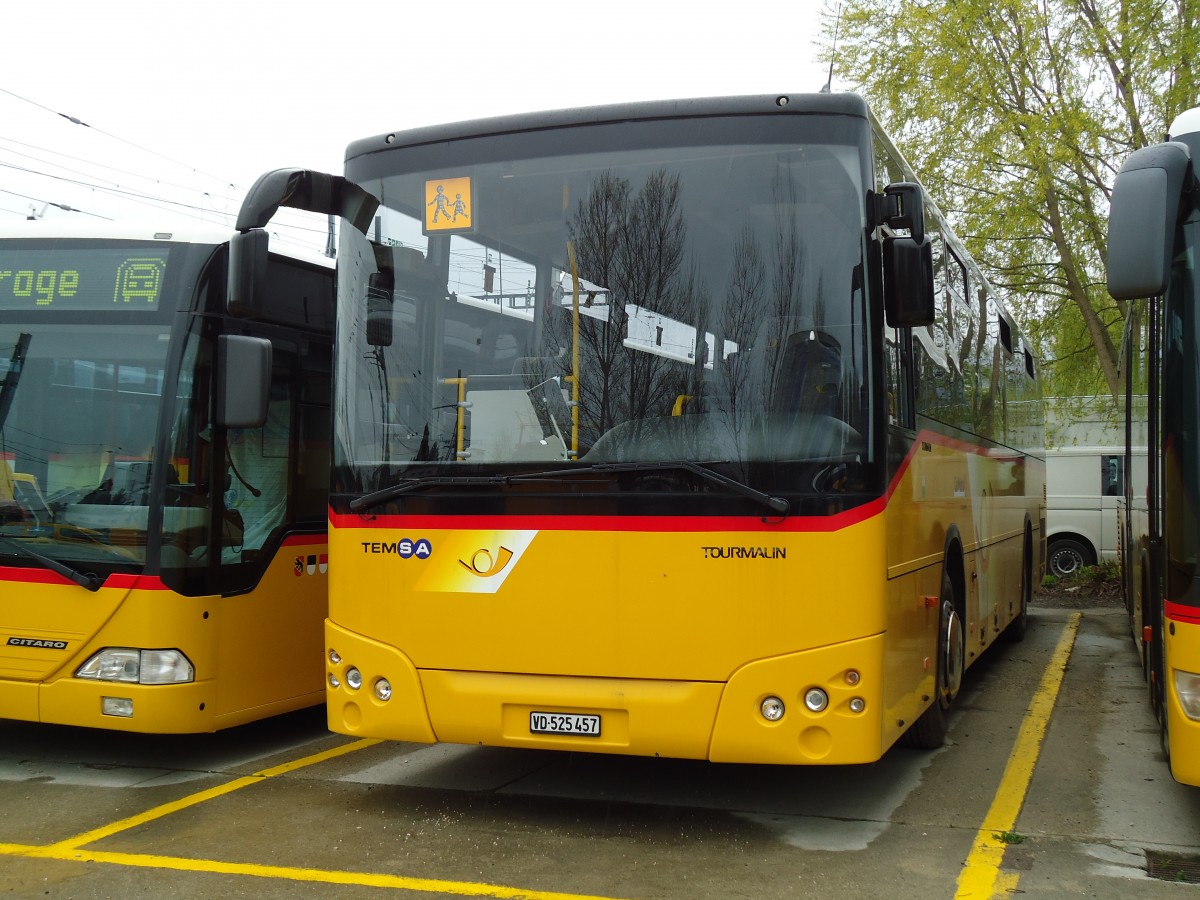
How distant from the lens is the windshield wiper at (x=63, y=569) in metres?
7.01

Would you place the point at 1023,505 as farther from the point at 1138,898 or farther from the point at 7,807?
the point at 7,807

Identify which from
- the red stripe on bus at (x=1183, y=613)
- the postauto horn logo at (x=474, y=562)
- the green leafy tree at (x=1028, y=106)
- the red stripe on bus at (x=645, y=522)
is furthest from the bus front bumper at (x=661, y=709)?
the green leafy tree at (x=1028, y=106)

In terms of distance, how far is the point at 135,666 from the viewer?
6.98m

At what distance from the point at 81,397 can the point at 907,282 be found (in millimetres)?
4645

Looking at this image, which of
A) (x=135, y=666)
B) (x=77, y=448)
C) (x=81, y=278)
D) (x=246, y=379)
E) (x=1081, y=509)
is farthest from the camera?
(x=1081, y=509)

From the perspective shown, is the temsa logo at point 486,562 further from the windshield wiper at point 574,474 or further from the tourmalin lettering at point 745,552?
the tourmalin lettering at point 745,552

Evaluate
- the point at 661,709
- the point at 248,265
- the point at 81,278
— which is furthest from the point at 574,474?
the point at 81,278

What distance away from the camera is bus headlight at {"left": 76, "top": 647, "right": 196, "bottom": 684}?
6.97 metres

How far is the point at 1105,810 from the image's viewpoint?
643 centimetres

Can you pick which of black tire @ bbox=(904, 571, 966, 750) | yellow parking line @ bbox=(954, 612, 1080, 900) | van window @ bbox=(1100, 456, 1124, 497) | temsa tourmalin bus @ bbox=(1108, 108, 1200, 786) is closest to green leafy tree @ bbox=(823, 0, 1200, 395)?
van window @ bbox=(1100, 456, 1124, 497)

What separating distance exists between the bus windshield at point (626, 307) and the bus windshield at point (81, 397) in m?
1.65

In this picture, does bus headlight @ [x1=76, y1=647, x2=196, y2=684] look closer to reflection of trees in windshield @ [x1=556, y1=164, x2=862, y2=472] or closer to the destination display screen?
the destination display screen

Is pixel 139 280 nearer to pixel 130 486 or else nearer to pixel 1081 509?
pixel 130 486

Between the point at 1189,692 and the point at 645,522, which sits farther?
the point at 645,522
